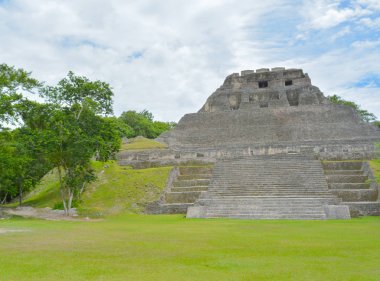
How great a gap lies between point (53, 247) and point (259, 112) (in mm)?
27691

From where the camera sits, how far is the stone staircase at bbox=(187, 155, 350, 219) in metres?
15.6

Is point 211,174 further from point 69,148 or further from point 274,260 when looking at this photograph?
point 274,260

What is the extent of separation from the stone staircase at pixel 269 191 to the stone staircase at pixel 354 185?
58 cm

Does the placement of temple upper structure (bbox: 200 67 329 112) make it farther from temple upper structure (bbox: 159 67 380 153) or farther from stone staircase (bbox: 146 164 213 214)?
stone staircase (bbox: 146 164 213 214)

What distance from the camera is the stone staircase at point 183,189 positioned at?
18562mm

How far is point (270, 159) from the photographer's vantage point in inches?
854

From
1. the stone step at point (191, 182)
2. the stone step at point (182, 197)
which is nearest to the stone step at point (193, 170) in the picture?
the stone step at point (191, 182)

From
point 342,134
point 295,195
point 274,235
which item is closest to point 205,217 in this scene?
point 295,195

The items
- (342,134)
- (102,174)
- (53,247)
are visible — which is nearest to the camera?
(53,247)

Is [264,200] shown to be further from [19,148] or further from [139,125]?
[139,125]

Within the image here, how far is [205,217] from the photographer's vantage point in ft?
53.0

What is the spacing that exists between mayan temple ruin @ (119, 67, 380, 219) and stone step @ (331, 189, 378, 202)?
0.04 metres

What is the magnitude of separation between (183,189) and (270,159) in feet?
16.8

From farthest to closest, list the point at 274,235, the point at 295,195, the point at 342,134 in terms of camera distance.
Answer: the point at 342,134 → the point at 295,195 → the point at 274,235
